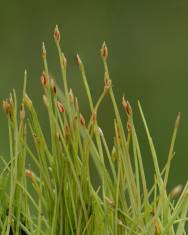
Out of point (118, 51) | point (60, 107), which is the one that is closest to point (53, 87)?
point (60, 107)

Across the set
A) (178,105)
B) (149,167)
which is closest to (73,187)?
(149,167)

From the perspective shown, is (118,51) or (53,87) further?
(118,51)

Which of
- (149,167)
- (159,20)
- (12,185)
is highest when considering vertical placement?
(159,20)

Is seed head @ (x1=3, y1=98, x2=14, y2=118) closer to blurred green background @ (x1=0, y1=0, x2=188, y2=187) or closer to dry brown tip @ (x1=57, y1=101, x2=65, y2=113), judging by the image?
dry brown tip @ (x1=57, y1=101, x2=65, y2=113)

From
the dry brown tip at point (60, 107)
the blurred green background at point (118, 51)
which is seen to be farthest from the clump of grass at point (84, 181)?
the blurred green background at point (118, 51)

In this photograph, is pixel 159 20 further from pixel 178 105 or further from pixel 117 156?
pixel 117 156

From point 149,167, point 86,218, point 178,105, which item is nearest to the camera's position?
point 86,218

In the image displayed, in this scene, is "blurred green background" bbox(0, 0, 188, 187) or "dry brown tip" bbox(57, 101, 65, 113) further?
"blurred green background" bbox(0, 0, 188, 187)

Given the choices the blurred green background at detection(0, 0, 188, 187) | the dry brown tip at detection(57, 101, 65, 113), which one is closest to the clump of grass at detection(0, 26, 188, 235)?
the dry brown tip at detection(57, 101, 65, 113)

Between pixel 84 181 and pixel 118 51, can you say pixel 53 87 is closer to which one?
pixel 84 181
